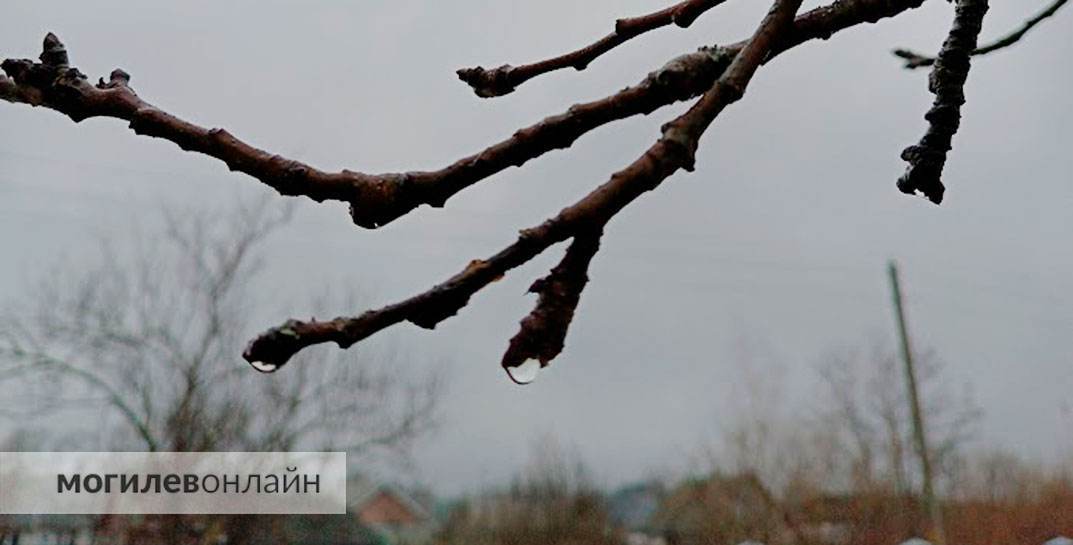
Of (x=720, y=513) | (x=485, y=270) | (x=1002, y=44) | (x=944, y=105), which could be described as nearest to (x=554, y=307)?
(x=485, y=270)

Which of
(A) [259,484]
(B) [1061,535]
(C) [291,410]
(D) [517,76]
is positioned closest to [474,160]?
(D) [517,76]

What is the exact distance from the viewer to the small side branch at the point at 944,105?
1.25 ft

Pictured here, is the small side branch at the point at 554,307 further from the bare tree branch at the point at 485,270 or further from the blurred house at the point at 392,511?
the blurred house at the point at 392,511

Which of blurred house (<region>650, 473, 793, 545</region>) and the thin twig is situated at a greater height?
blurred house (<region>650, 473, 793, 545</region>)

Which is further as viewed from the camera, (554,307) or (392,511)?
(392,511)

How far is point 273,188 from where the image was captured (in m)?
0.26

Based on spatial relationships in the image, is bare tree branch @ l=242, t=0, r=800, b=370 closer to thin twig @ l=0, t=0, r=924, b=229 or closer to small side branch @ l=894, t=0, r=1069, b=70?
thin twig @ l=0, t=0, r=924, b=229

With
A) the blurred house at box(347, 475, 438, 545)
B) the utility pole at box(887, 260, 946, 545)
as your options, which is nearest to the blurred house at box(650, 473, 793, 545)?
the utility pole at box(887, 260, 946, 545)

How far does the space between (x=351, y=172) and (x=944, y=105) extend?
26 centimetres

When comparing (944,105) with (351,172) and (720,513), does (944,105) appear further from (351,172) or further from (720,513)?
(720,513)

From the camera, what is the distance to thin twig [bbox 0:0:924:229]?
244mm

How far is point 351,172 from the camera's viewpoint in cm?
26

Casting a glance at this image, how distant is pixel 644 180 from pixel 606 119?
49mm

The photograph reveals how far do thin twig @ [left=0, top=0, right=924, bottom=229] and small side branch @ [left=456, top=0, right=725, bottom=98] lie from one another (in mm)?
135
